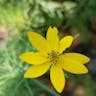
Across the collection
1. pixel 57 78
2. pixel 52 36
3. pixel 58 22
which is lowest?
pixel 58 22

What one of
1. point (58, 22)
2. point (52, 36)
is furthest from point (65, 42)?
point (58, 22)

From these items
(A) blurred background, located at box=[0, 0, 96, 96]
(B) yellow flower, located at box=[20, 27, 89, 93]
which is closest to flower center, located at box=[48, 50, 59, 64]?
(B) yellow flower, located at box=[20, 27, 89, 93]

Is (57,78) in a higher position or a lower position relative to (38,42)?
lower

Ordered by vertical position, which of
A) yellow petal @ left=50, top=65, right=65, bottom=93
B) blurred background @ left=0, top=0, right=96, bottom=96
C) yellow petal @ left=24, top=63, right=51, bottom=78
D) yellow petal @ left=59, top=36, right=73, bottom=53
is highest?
yellow petal @ left=59, top=36, right=73, bottom=53

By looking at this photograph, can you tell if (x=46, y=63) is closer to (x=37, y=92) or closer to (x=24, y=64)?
(x=24, y=64)

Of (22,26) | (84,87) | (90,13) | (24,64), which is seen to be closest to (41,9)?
(22,26)

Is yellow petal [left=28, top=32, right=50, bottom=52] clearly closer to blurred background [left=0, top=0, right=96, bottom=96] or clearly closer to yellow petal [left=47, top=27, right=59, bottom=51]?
yellow petal [left=47, top=27, right=59, bottom=51]

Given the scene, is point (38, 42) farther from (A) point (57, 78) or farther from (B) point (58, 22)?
(B) point (58, 22)

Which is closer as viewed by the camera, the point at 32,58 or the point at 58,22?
the point at 32,58
